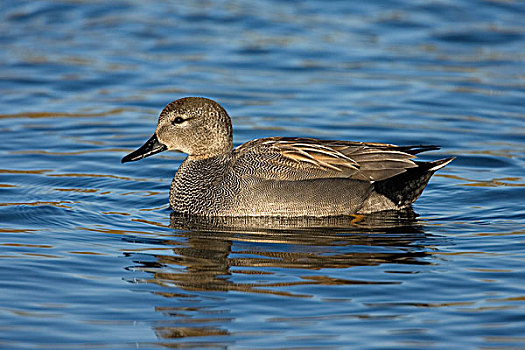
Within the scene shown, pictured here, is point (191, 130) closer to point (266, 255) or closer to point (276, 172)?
point (276, 172)

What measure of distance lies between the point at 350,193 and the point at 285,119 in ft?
13.0

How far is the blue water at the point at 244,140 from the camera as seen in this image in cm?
664

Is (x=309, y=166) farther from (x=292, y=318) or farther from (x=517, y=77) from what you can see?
(x=517, y=77)

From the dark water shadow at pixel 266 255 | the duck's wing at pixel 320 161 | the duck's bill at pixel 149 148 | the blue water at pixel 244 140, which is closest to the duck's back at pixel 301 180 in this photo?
the duck's wing at pixel 320 161

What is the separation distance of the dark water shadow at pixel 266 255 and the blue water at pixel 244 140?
1.0 inches

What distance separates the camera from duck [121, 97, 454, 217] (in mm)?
9203

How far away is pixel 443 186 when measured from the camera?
34.1 feet

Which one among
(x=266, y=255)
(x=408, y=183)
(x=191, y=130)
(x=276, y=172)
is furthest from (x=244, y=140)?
(x=266, y=255)

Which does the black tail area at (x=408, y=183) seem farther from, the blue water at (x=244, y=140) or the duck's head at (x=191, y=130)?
the duck's head at (x=191, y=130)

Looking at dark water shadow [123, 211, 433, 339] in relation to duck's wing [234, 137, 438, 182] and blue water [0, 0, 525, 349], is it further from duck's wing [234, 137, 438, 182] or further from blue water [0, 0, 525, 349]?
duck's wing [234, 137, 438, 182]

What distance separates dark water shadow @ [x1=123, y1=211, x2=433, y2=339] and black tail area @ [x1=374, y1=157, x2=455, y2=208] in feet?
0.61

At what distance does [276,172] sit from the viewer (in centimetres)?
920

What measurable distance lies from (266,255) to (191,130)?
2133mm

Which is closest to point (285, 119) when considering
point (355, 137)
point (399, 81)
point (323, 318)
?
point (355, 137)
